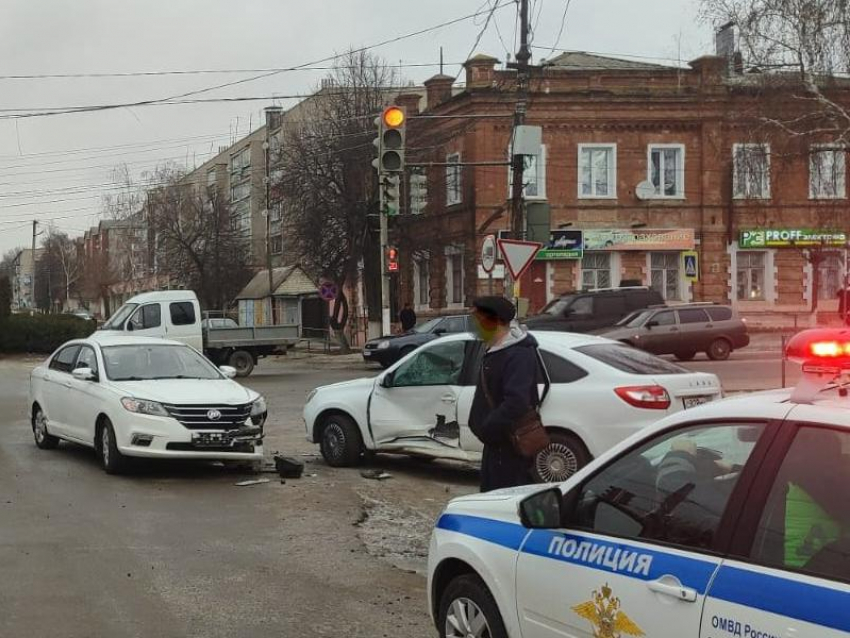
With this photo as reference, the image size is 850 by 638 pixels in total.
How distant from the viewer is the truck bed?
25.4 metres

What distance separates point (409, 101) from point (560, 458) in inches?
1282

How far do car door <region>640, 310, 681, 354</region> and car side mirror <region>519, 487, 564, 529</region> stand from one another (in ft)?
71.1

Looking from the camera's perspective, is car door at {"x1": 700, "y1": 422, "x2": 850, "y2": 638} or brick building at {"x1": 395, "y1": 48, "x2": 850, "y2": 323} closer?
car door at {"x1": 700, "y1": 422, "x2": 850, "y2": 638}

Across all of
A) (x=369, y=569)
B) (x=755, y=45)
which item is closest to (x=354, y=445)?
(x=369, y=569)

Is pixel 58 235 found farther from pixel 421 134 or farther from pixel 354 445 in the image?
pixel 354 445

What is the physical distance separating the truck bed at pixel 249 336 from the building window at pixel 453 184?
13.1 m

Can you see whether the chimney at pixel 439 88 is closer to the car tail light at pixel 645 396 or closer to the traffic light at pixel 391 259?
the traffic light at pixel 391 259

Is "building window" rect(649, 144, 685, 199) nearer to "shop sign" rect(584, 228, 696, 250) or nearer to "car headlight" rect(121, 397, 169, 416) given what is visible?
"shop sign" rect(584, 228, 696, 250)

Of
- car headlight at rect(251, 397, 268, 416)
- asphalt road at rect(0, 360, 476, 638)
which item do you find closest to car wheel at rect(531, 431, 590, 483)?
asphalt road at rect(0, 360, 476, 638)

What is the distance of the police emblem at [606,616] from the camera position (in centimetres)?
327

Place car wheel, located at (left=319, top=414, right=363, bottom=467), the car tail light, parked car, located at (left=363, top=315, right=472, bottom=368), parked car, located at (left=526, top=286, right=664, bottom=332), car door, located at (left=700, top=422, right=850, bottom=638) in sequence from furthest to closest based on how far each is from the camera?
parked car, located at (left=526, top=286, right=664, bottom=332) → parked car, located at (left=363, top=315, right=472, bottom=368) → car wheel, located at (left=319, top=414, right=363, bottom=467) → the car tail light → car door, located at (left=700, top=422, right=850, bottom=638)

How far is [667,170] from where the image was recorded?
120ft

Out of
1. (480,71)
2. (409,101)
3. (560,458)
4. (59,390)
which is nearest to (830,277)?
(480,71)

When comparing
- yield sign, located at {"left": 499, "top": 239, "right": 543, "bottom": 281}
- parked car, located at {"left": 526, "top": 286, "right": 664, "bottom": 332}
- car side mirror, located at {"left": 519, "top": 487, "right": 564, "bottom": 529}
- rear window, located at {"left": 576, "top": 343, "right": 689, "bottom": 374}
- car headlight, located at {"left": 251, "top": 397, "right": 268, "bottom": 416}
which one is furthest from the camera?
parked car, located at {"left": 526, "top": 286, "right": 664, "bottom": 332}
